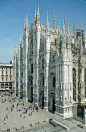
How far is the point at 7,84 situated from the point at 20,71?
22077 millimetres

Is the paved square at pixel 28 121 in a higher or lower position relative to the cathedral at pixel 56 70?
lower

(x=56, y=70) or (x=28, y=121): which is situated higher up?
(x=56, y=70)

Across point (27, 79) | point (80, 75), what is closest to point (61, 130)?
point (80, 75)

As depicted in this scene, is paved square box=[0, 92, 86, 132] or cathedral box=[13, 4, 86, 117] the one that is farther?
cathedral box=[13, 4, 86, 117]

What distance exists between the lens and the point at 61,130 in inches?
933

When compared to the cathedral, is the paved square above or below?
below

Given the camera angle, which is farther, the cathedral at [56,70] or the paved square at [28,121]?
the cathedral at [56,70]

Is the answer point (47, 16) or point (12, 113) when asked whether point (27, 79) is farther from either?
point (47, 16)

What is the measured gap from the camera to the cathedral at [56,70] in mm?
30031

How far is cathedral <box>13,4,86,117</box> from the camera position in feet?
98.5

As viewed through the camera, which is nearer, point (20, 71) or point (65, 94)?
point (65, 94)

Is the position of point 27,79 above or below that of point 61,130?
above

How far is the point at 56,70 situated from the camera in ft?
103

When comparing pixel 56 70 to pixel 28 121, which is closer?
pixel 28 121
